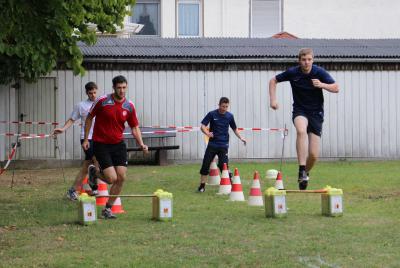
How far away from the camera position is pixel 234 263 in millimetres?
8086

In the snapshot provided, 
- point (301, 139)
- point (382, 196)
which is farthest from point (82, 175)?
point (382, 196)

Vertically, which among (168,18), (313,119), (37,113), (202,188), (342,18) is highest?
(342,18)

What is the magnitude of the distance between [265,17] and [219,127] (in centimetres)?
1850

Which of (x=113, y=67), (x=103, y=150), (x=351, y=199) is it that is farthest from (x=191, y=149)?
(x=103, y=150)

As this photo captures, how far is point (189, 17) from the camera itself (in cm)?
3322

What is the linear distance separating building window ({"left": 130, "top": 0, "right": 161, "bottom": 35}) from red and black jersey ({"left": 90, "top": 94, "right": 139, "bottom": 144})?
21.8 m

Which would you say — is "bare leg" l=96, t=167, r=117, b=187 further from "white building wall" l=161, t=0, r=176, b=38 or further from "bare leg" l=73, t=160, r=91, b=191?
"white building wall" l=161, t=0, r=176, b=38

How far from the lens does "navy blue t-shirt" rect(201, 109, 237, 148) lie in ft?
52.0

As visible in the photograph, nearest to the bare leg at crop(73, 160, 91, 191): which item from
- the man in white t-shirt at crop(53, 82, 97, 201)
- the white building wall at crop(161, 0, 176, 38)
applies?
the man in white t-shirt at crop(53, 82, 97, 201)

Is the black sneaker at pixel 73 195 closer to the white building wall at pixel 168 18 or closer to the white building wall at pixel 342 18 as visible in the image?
the white building wall at pixel 168 18

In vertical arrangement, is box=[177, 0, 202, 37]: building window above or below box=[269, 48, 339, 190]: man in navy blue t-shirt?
above

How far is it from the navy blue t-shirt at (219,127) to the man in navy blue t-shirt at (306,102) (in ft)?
11.2

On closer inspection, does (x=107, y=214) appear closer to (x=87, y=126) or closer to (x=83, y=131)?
(x=87, y=126)

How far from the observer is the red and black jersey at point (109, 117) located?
1140cm
